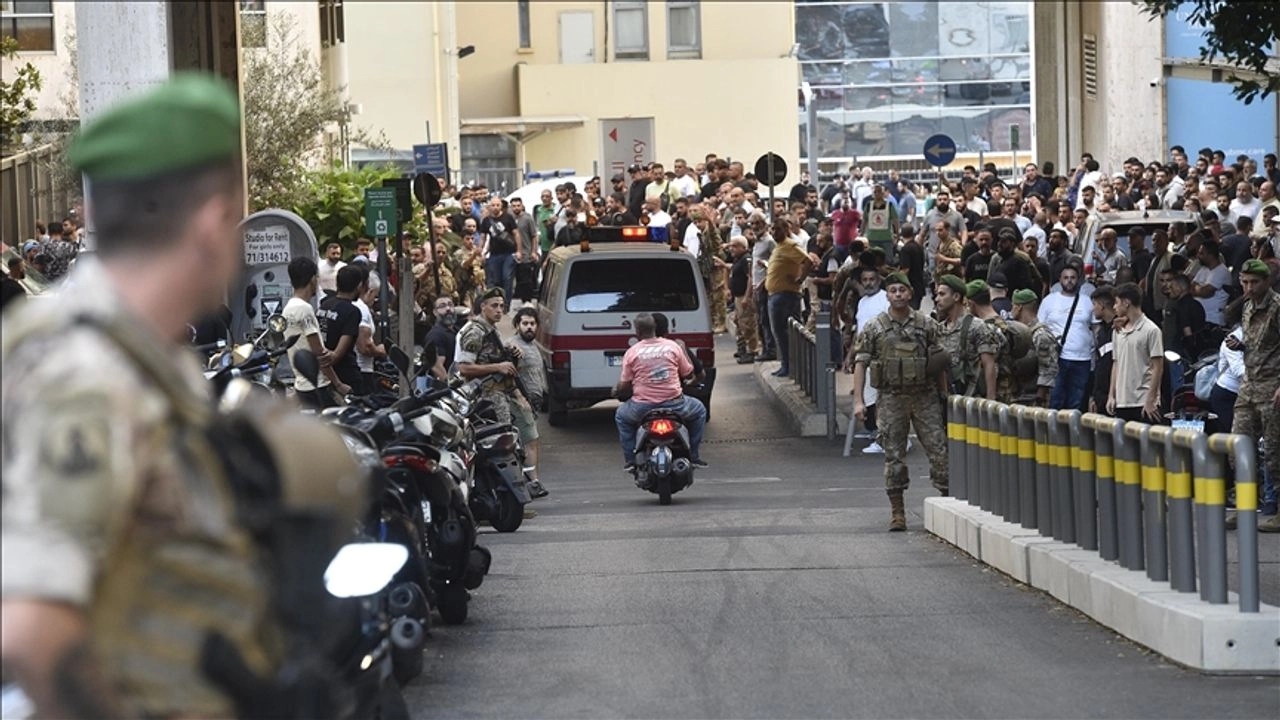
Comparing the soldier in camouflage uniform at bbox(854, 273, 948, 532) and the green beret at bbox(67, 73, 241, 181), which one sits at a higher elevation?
the green beret at bbox(67, 73, 241, 181)

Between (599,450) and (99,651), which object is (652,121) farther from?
(99,651)

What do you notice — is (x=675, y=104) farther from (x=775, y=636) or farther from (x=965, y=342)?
(x=775, y=636)

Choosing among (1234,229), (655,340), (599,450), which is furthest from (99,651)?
(1234,229)

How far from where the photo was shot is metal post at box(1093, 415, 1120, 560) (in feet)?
38.3

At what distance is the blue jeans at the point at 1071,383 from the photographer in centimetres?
2123

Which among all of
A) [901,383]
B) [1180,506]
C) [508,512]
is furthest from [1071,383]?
[1180,506]

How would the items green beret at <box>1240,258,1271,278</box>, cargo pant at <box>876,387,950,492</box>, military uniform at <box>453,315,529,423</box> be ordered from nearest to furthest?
1. green beret at <box>1240,258,1271,278</box>
2. cargo pant at <box>876,387,950,492</box>
3. military uniform at <box>453,315,529,423</box>

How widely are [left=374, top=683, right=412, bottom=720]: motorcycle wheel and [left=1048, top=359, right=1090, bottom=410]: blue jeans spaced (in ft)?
46.4

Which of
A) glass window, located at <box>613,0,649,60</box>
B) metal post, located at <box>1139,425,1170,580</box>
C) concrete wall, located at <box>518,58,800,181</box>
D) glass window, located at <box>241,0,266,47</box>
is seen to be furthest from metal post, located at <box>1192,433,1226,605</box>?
glass window, located at <box>613,0,649,60</box>

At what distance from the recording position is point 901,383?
16.1 m

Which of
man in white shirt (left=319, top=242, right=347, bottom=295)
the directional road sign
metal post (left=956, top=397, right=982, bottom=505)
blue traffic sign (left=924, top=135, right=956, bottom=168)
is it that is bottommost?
metal post (left=956, top=397, right=982, bottom=505)

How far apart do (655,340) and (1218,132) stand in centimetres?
2160

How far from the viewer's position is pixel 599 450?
990 inches

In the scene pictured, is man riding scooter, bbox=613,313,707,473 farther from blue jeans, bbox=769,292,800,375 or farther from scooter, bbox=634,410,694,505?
blue jeans, bbox=769,292,800,375
